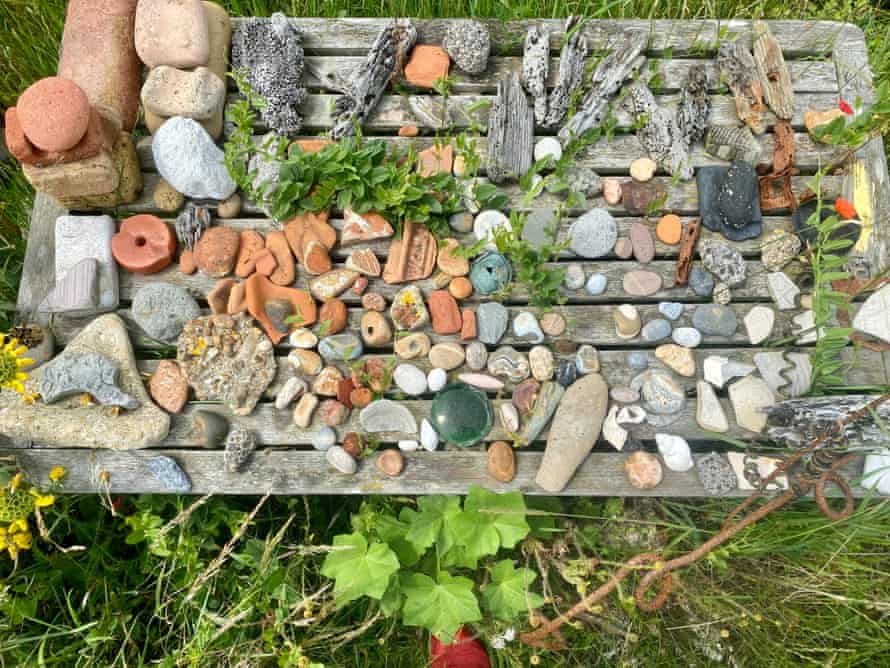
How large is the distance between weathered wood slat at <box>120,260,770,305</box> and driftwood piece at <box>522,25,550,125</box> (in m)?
0.68

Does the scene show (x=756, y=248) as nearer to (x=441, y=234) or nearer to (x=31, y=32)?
(x=441, y=234)

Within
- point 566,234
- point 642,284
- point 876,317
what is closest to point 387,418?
point 566,234

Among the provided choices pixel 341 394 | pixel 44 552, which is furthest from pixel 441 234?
pixel 44 552

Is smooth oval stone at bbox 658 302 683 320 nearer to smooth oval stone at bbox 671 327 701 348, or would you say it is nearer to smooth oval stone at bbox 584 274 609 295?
smooth oval stone at bbox 671 327 701 348

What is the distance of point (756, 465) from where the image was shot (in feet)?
7.50

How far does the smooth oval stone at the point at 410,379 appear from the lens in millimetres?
2338

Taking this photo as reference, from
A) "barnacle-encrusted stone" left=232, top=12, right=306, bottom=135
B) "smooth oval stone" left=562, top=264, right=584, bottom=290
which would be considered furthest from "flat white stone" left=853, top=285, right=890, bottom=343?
"barnacle-encrusted stone" left=232, top=12, right=306, bottom=135

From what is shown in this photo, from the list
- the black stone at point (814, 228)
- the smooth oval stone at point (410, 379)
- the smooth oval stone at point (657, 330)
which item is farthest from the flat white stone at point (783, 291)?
the smooth oval stone at point (410, 379)

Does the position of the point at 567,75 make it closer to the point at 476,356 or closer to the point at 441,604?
the point at 476,356

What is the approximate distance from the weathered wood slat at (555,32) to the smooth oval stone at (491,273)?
3.17 feet

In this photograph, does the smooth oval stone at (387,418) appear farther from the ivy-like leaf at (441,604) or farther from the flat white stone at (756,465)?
the flat white stone at (756,465)

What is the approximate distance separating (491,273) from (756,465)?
1210 millimetres

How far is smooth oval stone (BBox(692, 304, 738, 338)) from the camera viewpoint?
7.80 feet

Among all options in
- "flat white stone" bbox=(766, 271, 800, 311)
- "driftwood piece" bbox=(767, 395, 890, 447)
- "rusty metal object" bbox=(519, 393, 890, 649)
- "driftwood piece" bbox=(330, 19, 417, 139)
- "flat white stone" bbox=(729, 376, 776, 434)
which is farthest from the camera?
"driftwood piece" bbox=(330, 19, 417, 139)
